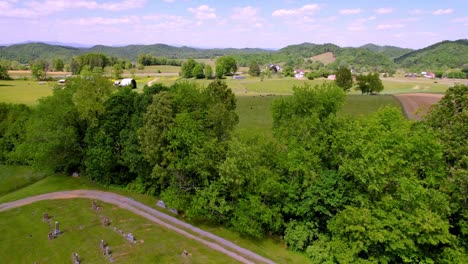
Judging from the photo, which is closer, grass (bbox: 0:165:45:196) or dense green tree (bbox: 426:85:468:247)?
dense green tree (bbox: 426:85:468:247)

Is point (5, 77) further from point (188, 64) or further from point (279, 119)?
point (279, 119)

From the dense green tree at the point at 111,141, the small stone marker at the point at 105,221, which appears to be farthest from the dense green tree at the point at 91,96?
the small stone marker at the point at 105,221

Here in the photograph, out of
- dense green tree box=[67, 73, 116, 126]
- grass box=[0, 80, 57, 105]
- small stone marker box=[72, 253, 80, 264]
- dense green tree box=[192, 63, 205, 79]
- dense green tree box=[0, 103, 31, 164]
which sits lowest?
small stone marker box=[72, 253, 80, 264]

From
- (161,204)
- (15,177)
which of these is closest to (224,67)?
(15,177)

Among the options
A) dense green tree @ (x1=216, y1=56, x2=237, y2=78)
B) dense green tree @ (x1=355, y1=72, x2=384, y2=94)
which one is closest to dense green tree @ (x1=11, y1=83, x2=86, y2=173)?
dense green tree @ (x1=355, y1=72, x2=384, y2=94)

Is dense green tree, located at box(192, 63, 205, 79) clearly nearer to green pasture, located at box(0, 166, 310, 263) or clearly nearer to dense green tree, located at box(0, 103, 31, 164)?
dense green tree, located at box(0, 103, 31, 164)

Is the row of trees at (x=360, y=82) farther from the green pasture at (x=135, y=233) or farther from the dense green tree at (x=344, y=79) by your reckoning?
the green pasture at (x=135, y=233)

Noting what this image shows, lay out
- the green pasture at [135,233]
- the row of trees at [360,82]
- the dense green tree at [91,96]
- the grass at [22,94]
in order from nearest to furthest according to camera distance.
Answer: the green pasture at [135,233], the dense green tree at [91,96], the grass at [22,94], the row of trees at [360,82]
